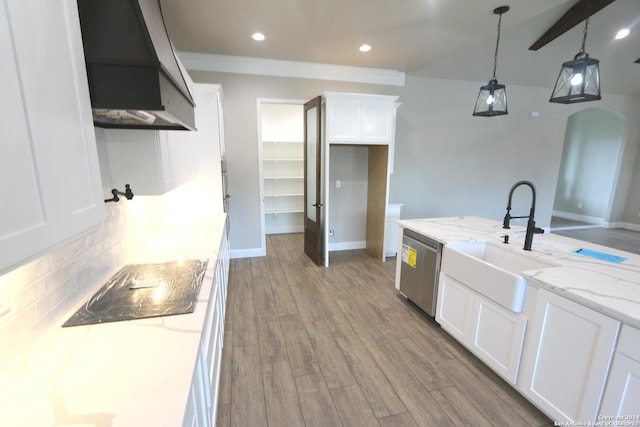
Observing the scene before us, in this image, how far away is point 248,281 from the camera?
3592 mm

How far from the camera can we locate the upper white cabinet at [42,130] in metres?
0.63

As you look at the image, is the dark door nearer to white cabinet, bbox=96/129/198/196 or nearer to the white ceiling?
the white ceiling

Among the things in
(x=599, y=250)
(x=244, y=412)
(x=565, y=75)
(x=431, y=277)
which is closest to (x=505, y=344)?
(x=431, y=277)

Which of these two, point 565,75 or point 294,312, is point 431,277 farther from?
point 565,75

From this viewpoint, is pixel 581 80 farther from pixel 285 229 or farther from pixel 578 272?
pixel 285 229

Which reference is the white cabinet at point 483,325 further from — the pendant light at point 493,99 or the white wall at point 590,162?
the white wall at point 590,162

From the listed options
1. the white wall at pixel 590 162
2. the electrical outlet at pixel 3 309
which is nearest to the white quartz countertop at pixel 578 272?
the electrical outlet at pixel 3 309

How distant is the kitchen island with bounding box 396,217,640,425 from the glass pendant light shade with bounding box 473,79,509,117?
4.80 ft

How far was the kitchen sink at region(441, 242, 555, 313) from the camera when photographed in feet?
5.78

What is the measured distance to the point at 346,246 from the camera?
488 centimetres

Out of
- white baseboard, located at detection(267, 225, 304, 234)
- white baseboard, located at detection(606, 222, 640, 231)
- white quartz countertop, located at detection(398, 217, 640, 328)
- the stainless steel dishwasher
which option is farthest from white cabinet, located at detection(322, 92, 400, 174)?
white baseboard, located at detection(606, 222, 640, 231)

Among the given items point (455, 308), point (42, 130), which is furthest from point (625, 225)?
point (42, 130)

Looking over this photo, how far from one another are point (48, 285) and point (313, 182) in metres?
3.20

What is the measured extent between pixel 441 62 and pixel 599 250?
11.5 feet
